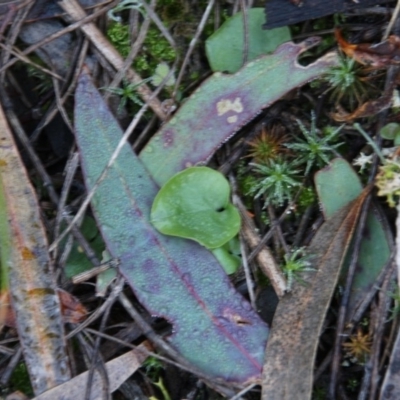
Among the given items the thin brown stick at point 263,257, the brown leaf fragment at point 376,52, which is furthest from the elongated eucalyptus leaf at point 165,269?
the brown leaf fragment at point 376,52

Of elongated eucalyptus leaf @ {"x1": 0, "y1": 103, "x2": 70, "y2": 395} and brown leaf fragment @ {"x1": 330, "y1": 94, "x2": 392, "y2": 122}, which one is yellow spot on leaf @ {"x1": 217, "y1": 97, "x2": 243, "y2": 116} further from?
elongated eucalyptus leaf @ {"x1": 0, "y1": 103, "x2": 70, "y2": 395}

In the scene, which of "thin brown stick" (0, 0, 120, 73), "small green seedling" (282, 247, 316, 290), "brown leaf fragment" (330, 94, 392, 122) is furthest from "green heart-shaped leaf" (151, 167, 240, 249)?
"thin brown stick" (0, 0, 120, 73)

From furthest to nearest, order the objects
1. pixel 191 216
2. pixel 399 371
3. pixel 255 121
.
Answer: pixel 255 121
pixel 191 216
pixel 399 371

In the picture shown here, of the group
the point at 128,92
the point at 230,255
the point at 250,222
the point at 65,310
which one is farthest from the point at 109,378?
the point at 128,92

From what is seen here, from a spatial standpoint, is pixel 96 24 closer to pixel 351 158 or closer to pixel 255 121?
pixel 255 121

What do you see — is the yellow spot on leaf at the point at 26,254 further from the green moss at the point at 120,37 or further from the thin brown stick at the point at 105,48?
the green moss at the point at 120,37

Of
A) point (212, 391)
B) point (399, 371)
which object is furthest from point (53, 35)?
point (399, 371)
